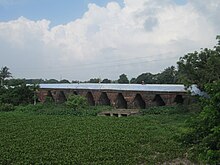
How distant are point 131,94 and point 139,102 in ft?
4.66

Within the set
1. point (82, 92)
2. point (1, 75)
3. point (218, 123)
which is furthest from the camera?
Answer: point (1, 75)

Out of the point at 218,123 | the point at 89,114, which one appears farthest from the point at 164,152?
the point at 89,114

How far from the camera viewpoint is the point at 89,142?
14156 millimetres

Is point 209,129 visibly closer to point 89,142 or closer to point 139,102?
point 89,142

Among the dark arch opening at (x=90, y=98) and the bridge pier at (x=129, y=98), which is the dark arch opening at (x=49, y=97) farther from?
the dark arch opening at (x=90, y=98)

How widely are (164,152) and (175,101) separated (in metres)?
14.2

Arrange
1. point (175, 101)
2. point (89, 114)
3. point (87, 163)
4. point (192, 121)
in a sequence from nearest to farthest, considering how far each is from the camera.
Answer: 1. point (192, 121)
2. point (87, 163)
3. point (89, 114)
4. point (175, 101)

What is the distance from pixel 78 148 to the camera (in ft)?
43.1

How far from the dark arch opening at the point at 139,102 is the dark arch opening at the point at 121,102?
132 cm

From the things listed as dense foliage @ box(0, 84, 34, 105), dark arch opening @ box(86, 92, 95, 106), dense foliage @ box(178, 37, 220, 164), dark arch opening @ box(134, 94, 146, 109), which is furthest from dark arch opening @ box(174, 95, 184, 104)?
dense foliage @ box(178, 37, 220, 164)

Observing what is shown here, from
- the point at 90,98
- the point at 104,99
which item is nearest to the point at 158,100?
the point at 104,99

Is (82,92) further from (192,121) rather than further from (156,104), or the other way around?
(192,121)

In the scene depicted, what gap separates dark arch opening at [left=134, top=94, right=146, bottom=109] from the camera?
2937 centimetres

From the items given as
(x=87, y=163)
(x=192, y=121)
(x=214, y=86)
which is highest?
(x=214, y=86)
